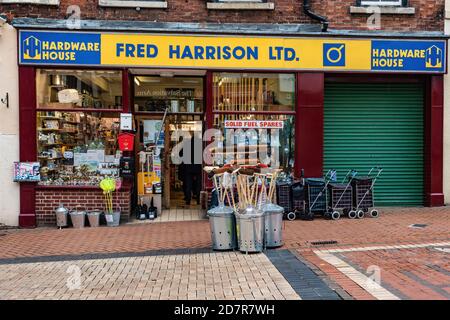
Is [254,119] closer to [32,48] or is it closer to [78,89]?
[78,89]

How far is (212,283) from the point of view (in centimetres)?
671

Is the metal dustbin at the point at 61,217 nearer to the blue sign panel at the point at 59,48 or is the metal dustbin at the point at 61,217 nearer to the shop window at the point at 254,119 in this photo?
the blue sign panel at the point at 59,48

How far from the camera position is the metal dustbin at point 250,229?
26.8ft

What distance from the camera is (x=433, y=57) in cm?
1255

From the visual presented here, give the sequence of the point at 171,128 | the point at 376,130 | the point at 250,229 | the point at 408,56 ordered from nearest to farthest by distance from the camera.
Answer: the point at 250,229
the point at 408,56
the point at 376,130
the point at 171,128

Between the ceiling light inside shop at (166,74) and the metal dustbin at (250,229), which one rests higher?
the ceiling light inside shop at (166,74)

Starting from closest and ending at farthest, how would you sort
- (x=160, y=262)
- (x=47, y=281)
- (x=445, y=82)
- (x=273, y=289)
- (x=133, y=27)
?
(x=273, y=289), (x=47, y=281), (x=160, y=262), (x=133, y=27), (x=445, y=82)

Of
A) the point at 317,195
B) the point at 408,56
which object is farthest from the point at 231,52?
the point at 408,56

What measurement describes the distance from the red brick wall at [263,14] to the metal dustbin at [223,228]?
5.48m

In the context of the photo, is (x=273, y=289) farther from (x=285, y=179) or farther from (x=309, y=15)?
(x=309, y=15)

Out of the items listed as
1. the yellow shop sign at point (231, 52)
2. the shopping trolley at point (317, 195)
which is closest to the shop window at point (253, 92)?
the yellow shop sign at point (231, 52)

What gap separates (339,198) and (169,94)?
4.77 metres

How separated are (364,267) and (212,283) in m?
2.11

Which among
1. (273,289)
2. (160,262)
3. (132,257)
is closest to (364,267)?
(273,289)
